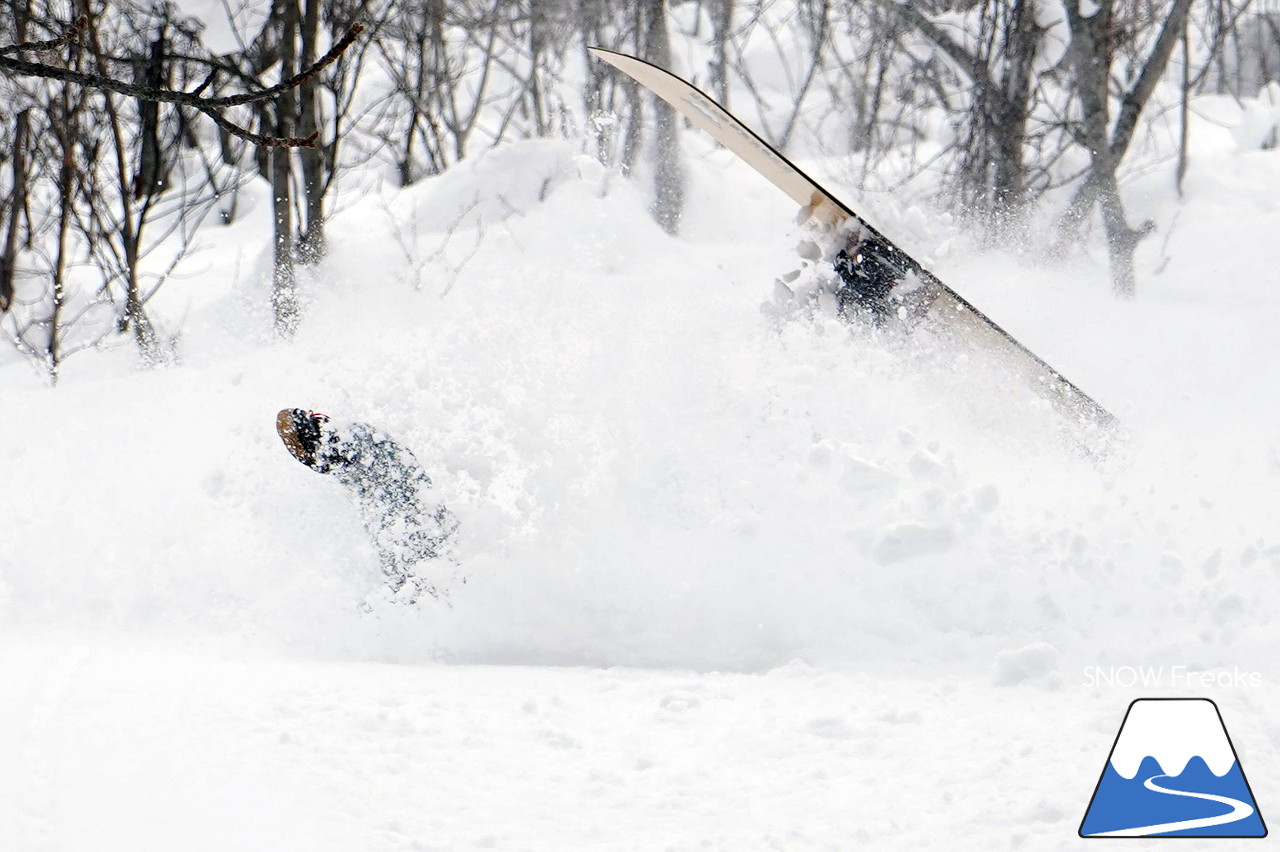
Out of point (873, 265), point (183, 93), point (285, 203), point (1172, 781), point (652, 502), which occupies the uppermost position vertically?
point (285, 203)

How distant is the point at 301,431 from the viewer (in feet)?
12.3

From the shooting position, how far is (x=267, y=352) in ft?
18.9

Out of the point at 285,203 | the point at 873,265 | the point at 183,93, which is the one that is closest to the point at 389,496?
the point at 183,93

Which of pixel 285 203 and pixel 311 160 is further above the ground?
pixel 311 160

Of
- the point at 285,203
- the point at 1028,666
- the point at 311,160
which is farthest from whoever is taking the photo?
the point at 311,160

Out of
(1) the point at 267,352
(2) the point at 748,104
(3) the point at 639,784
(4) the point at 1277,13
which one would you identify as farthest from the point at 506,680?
(4) the point at 1277,13

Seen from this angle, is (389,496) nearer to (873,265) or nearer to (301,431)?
(301,431)

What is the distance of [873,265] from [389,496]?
7.24 ft

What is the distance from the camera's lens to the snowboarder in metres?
3.80

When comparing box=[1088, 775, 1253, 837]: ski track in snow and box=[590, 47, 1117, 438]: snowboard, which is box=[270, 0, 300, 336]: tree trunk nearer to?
box=[590, 47, 1117, 438]: snowboard

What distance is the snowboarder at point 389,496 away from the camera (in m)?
3.80

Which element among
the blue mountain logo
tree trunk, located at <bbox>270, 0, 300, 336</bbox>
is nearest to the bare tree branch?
the blue mountain logo

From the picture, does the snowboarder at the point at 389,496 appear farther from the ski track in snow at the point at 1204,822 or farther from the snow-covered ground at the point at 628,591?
the ski track in snow at the point at 1204,822

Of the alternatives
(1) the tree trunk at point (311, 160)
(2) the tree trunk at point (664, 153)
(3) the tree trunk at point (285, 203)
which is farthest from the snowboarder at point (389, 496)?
(2) the tree trunk at point (664, 153)
